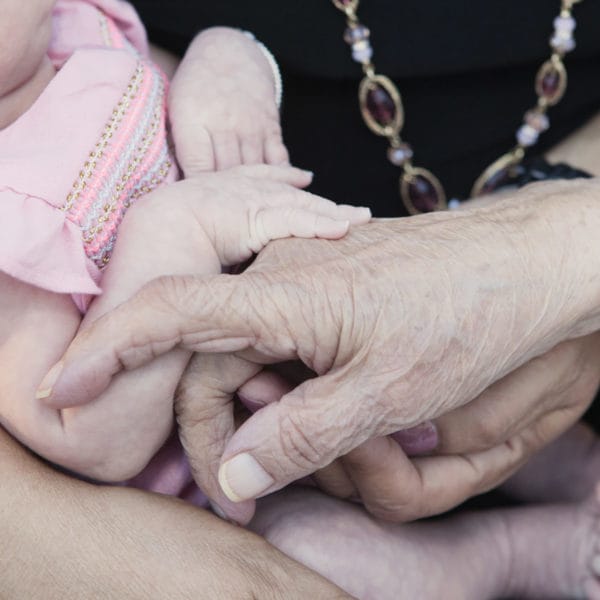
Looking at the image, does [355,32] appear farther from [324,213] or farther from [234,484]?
[234,484]

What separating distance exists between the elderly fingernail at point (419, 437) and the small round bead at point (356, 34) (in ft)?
2.00

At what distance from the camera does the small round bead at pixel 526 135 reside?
1379mm

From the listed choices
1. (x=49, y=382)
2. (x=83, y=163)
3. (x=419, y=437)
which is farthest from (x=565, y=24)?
(x=49, y=382)

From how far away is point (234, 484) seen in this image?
899mm

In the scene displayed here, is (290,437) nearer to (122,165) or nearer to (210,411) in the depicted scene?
(210,411)

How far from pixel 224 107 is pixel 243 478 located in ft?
1.59

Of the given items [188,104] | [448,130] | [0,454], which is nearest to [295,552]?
[0,454]

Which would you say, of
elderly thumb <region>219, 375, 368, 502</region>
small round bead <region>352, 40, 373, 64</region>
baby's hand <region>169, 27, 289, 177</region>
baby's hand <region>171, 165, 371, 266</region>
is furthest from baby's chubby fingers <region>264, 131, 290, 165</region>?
elderly thumb <region>219, 375, 368, 502</region>

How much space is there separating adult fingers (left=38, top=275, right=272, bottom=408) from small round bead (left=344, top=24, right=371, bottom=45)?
0.58 m

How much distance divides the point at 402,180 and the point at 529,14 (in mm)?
331

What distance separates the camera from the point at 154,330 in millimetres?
818

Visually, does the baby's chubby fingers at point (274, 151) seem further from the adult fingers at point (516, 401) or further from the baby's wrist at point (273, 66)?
the adult fingers at point (516, 401)

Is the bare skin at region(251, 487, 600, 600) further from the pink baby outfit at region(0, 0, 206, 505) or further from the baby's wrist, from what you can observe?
the baby's wrist

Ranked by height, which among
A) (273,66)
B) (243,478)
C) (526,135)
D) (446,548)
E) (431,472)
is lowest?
(446,548)
